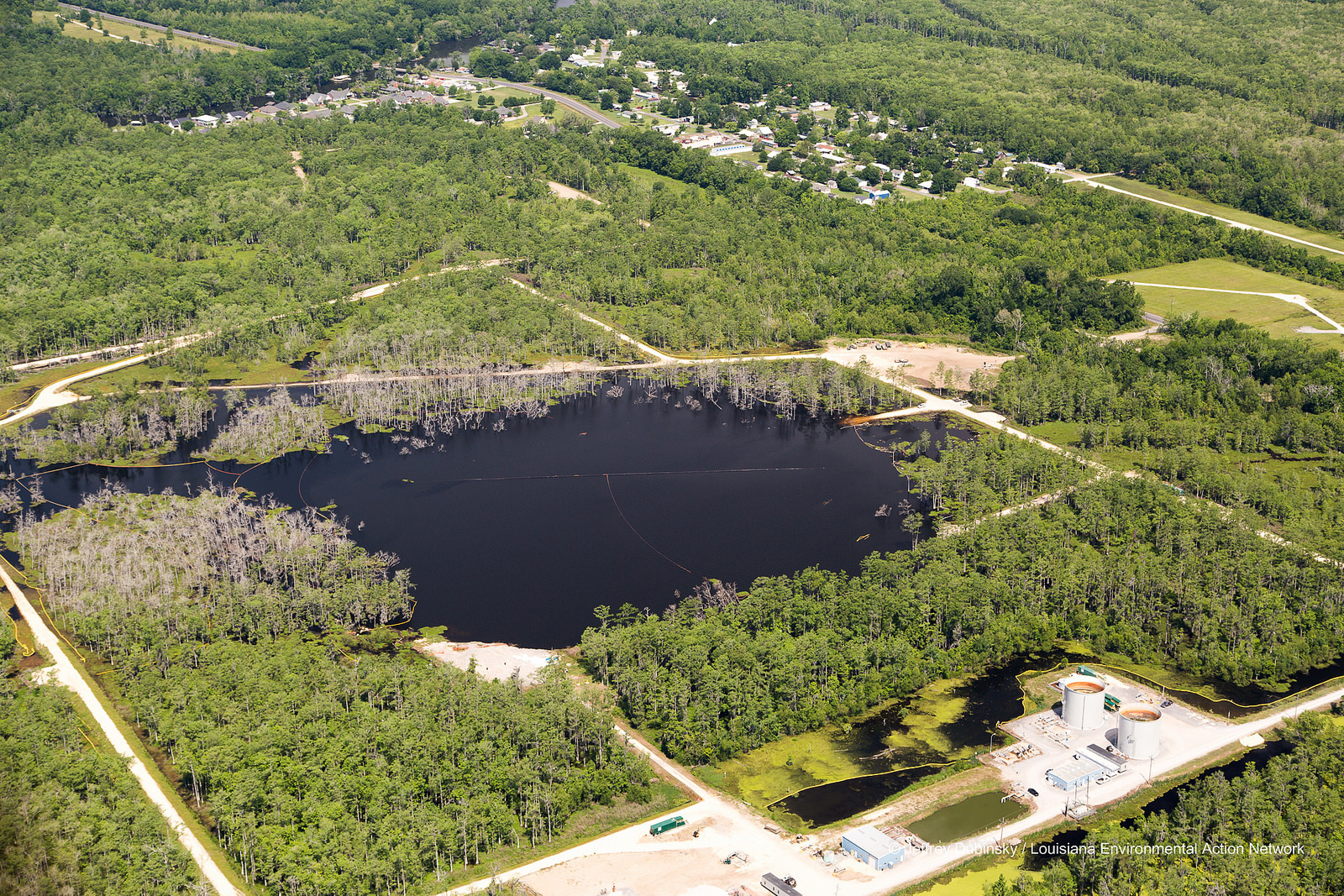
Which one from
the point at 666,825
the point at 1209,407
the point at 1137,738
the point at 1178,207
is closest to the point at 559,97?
the point at 1178,207

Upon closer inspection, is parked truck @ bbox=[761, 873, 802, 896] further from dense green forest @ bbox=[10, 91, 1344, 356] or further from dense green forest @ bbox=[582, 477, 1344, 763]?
dense green forest @ bbox=[10, 91, 1344, 356]

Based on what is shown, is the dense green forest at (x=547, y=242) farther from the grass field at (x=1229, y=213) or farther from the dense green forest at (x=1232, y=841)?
the dense green forest at (x=1232, y=841)

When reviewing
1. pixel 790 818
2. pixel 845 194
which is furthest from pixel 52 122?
pixel 790 818

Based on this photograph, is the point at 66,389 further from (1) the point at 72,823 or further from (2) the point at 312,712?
(1) the point at 72,823

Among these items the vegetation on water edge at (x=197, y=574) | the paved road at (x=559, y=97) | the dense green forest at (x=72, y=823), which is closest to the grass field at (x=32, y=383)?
the vegetation on water edge at (x=197, y=574)

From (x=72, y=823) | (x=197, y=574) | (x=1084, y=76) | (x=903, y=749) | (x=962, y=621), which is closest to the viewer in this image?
(x=72, y=823)
